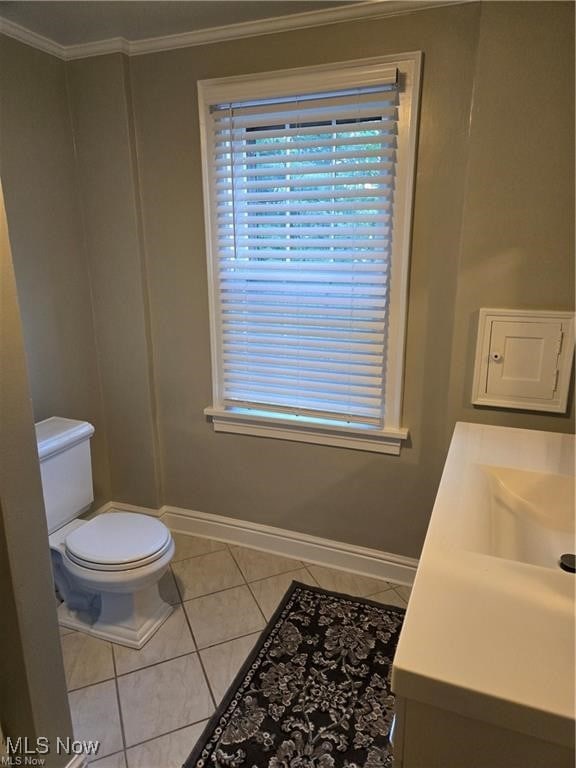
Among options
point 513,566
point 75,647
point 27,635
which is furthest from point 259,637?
point 513,566

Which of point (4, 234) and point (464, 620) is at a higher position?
point (4, 234)

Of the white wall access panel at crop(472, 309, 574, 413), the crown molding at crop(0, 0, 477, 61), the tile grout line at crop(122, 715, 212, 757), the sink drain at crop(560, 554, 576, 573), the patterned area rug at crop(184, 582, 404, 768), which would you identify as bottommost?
the tile grout line at crop(122, 715, 212, 757)

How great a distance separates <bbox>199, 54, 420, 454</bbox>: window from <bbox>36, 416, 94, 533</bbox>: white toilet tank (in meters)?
0.68

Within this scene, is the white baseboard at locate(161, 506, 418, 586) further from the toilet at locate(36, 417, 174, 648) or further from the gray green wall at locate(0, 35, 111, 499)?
the gray green wall at locate(0, 35, 111, 499)

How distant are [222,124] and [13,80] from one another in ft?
2.77

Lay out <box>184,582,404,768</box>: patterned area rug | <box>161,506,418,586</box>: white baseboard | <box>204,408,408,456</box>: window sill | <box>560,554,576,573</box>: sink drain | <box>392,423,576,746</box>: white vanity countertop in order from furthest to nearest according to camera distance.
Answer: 1. <box>161,506,418,586</box>: white baseboard
2. <box>204,408,408,456</box>: window sill
3. <box>184,582,404,768</box>: patterned area rug
4. <box>560,554,576,573</box>: sink drain
5. <box>392,423,576,746</box>: white vanity countertop

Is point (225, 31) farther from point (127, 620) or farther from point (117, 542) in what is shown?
point (127, 620)

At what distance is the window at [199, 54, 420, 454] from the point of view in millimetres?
1883

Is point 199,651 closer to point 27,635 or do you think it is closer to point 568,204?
point 27,635

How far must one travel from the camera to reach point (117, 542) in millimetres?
1931

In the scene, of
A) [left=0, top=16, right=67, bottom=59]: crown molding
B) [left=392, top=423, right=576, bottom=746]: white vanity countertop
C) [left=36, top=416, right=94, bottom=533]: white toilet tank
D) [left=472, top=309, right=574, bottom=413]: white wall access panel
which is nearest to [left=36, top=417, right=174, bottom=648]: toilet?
[left=36, top=416, right=94, bottom=533]: white toilet tank

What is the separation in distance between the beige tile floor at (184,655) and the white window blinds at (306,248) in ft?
2.55

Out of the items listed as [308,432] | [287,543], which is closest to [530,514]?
[308,432]

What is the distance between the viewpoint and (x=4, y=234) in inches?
42.1
